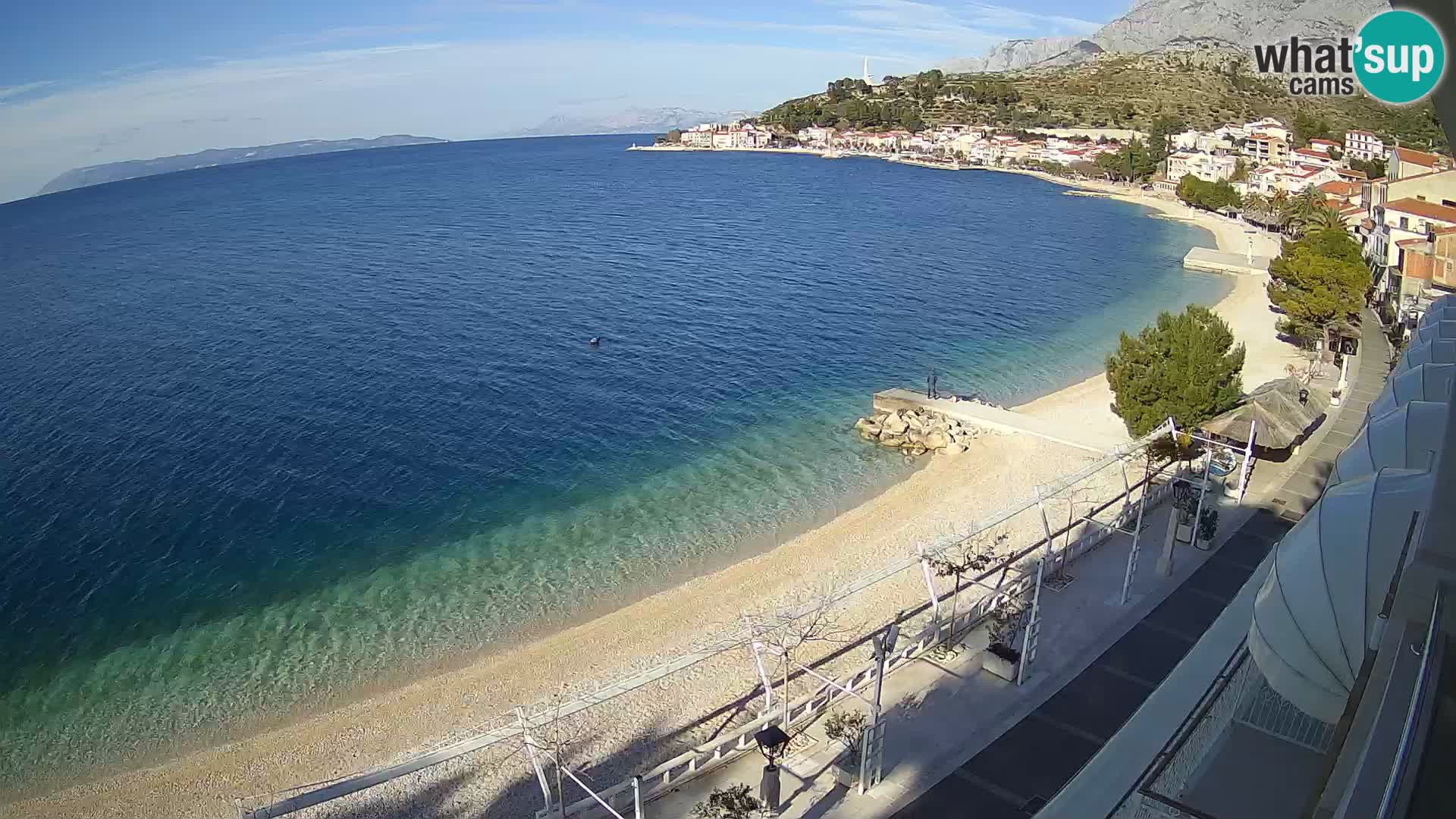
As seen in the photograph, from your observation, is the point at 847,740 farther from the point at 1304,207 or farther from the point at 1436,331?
the point at 1304,207

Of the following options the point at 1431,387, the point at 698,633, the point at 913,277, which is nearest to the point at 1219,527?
the point at 1431,387

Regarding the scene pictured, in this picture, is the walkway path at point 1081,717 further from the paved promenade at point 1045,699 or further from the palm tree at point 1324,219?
the palm tree at point 1324,219

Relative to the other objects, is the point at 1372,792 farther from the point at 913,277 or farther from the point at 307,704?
the point at 913,277

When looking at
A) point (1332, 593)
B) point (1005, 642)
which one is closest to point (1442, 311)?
point (1005, 642)

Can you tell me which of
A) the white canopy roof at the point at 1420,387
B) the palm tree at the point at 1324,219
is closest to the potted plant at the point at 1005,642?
the white canopy roof at the point at 1420,387

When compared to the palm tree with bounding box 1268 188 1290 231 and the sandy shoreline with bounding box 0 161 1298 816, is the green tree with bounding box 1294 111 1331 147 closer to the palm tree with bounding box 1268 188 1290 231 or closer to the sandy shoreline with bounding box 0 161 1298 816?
the palm tree with bounding box 1268 188 1290 231

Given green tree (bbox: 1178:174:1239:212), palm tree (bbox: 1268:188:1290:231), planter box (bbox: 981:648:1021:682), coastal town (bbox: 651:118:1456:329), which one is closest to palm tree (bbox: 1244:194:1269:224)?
coastal town (bbox: 651:118:1456:329)

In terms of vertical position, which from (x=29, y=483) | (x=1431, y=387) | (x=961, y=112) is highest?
(x=961, y=112)
